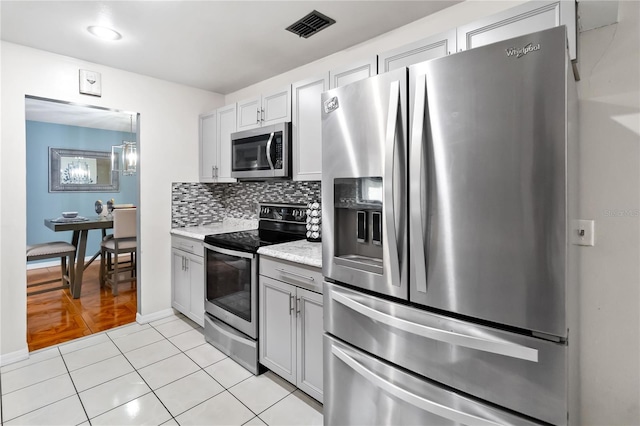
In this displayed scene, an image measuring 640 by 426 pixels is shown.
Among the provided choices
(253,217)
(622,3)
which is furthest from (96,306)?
(622,3)

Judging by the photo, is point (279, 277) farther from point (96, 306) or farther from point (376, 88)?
point (96, 306)

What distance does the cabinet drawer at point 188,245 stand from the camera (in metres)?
2.93

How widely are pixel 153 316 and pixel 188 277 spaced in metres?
0.61

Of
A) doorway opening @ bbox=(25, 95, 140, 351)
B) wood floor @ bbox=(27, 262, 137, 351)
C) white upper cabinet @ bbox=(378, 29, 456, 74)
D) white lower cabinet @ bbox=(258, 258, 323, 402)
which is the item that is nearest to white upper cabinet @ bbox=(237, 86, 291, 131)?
white upper cabinet @ bbox=(378, 29, 456, 74)

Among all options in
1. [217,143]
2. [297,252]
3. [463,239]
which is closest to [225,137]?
[217,143]

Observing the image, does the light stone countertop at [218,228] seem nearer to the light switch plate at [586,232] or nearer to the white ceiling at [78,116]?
the white ceiling at [78,116]

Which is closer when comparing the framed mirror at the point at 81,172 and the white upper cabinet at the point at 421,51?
the white upper cabinet at the point at 421,51

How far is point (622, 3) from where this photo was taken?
1.41 meters

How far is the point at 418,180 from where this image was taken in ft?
3.81

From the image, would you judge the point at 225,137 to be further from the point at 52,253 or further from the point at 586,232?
the point at 586,232

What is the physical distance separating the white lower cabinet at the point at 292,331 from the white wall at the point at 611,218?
133 cm

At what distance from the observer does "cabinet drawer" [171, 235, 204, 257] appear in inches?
115

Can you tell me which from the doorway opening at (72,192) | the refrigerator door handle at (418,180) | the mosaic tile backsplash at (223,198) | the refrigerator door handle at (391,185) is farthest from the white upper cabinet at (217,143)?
the refrigerator door handle at (418,180)

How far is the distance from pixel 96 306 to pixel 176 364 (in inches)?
73.8
